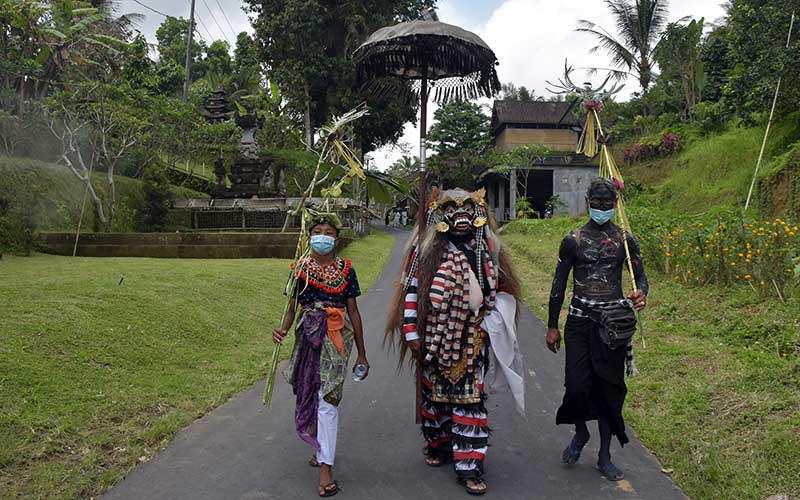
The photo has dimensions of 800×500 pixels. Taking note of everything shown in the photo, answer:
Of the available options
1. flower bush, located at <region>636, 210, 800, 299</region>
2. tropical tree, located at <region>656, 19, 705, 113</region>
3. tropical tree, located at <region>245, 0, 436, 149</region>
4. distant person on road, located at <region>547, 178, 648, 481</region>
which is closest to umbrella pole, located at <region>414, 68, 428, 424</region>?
distant person on road, located at <region>547, 178, 648, 481</region>

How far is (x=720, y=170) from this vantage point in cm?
2048

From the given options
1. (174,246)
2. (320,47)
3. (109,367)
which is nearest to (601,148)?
(109,367)

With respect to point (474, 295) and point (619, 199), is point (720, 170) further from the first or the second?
point (474, 295)

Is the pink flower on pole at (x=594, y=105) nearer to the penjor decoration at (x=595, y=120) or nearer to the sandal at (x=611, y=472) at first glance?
the penjor decoration at (x=595, y=120)

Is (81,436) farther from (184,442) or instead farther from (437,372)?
(437,372)

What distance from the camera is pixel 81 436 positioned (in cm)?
450

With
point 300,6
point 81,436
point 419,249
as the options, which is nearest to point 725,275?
point 419,249

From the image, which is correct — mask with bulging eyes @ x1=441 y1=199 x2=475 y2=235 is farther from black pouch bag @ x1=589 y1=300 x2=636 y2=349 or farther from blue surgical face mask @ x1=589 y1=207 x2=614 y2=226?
black pouch bag @ x1=589 y1=300 x2=636 y2=349

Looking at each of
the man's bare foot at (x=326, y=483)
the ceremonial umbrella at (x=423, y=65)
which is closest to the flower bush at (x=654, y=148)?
the ceremonial umbrella at (x=423, y=65)

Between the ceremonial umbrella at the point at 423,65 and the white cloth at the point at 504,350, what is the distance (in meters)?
0.53

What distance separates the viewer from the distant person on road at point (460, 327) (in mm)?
3846

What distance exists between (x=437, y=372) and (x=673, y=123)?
28.5 metres

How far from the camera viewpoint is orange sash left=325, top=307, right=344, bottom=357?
3906 mm

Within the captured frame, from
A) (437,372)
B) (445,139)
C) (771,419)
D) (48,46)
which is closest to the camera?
(437,372)
